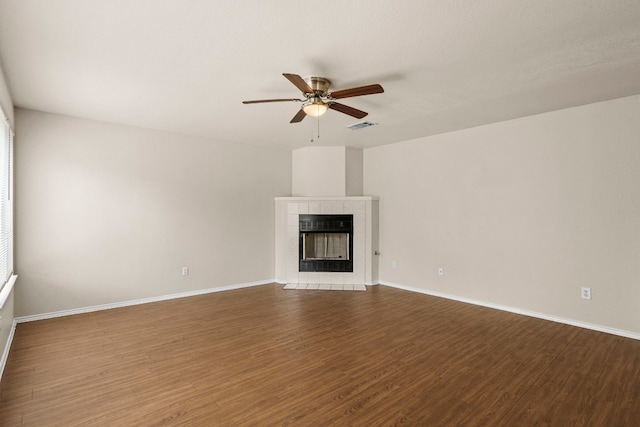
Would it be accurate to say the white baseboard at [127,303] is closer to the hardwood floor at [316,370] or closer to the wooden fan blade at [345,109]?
the hardwood floor at [316,370]

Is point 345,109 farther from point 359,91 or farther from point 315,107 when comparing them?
point 359,91

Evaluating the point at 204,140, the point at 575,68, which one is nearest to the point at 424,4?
the point at 575,68

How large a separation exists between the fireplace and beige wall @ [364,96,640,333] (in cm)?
81

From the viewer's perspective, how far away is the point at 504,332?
135 inches

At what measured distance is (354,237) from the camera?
564 cm

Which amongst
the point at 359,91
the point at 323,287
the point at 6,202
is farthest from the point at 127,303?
the point at 359,91

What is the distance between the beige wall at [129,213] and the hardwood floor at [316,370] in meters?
0.54

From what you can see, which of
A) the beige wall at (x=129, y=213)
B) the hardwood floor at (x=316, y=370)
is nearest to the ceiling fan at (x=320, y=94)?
the hardwood floor at (x=316, y=370)

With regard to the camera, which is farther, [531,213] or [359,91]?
[531,213]

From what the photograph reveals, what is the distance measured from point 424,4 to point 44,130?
14.5 feet

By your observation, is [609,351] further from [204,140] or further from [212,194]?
[204,140]

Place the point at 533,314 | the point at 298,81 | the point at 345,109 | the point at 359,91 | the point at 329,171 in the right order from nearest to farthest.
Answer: the point at 298,81 → the point at 359,91 → the point at 345,109 → the point at 533,314 → the point at 329,171

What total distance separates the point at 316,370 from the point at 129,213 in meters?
3.44

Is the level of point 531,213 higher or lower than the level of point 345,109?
lower
